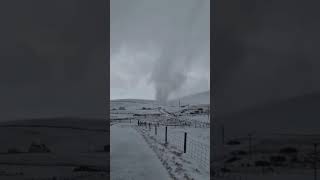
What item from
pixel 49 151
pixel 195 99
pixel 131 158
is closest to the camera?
pixel 49 151

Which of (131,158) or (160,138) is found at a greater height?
(160,138)

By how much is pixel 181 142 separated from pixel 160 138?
0.70ft

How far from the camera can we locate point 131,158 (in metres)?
4.10

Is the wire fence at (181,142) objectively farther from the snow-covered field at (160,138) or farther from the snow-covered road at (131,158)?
the snow-covered road at (131,158)

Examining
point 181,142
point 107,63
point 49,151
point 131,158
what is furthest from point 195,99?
point 49,151

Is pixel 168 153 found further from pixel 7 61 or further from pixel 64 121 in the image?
pixel 7 61

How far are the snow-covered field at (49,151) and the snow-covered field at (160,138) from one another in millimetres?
263

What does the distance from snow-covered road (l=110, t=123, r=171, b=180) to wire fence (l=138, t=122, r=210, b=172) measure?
Result: 16cm

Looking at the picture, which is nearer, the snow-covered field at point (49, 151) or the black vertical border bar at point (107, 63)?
the snow-covered field at point (49, 151)

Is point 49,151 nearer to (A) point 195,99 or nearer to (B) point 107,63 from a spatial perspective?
(B) point 107,63

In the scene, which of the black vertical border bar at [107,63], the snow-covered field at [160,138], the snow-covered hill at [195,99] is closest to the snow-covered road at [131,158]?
the snow-covered field at [160,138]

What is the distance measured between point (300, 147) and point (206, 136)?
88 centimetres

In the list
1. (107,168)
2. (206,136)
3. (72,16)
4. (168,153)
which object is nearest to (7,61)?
(72,16)

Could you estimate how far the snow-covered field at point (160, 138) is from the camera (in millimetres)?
4023
